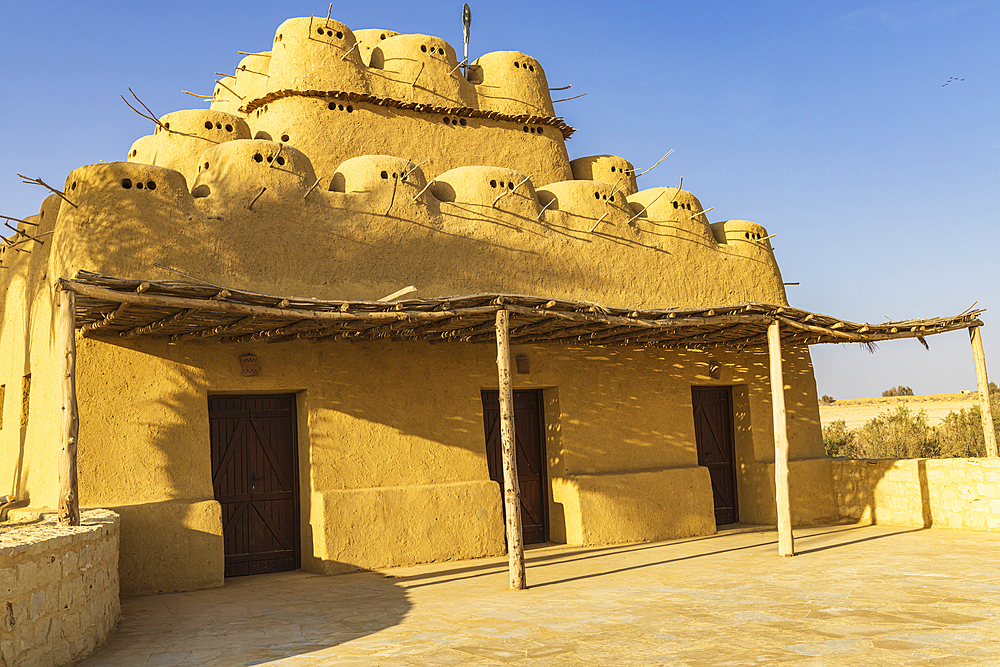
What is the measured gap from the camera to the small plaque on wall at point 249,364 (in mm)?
9688

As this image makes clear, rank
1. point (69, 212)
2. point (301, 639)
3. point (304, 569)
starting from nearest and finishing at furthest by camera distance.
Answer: point (301, 639)
point (69, 212)
point (304, 569)

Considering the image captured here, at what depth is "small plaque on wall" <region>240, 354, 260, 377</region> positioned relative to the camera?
9.69 meters

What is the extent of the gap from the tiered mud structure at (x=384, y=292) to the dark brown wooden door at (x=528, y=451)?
0.18 m

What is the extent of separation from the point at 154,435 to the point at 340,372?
223 cm

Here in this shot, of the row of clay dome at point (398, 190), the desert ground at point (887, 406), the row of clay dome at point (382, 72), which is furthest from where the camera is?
the desert ground at point (887, 406)

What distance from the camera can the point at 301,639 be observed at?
6.60 meters

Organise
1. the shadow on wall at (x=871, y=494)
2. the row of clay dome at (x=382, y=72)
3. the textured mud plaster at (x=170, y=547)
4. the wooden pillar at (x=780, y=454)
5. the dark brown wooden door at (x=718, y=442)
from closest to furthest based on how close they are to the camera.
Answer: the textured mud plaster at (x=170, y=547) → the wooden pillar at (x=780, y=454) → the shadow on wall at (x=871, y=494) → the row of clay dome at (x=382, y=72) → the dark brown wooden door at (x=718, y=442)

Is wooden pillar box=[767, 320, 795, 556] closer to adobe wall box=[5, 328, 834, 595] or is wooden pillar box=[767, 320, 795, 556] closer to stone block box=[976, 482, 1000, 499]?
adobe wall box=[5, 328, 834, 595]

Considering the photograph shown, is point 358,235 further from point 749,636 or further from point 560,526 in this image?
point 749,636

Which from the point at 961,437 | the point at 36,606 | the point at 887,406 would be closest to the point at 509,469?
the point at 36,606

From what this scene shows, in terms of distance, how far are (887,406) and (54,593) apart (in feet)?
165

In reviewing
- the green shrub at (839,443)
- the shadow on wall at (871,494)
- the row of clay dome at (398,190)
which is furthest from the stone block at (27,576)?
the green shrub at (839,443)

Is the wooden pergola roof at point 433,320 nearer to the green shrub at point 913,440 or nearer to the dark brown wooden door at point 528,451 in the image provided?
the dark brown wooden door at point 528,451

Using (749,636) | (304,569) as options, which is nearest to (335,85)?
(304,569)
